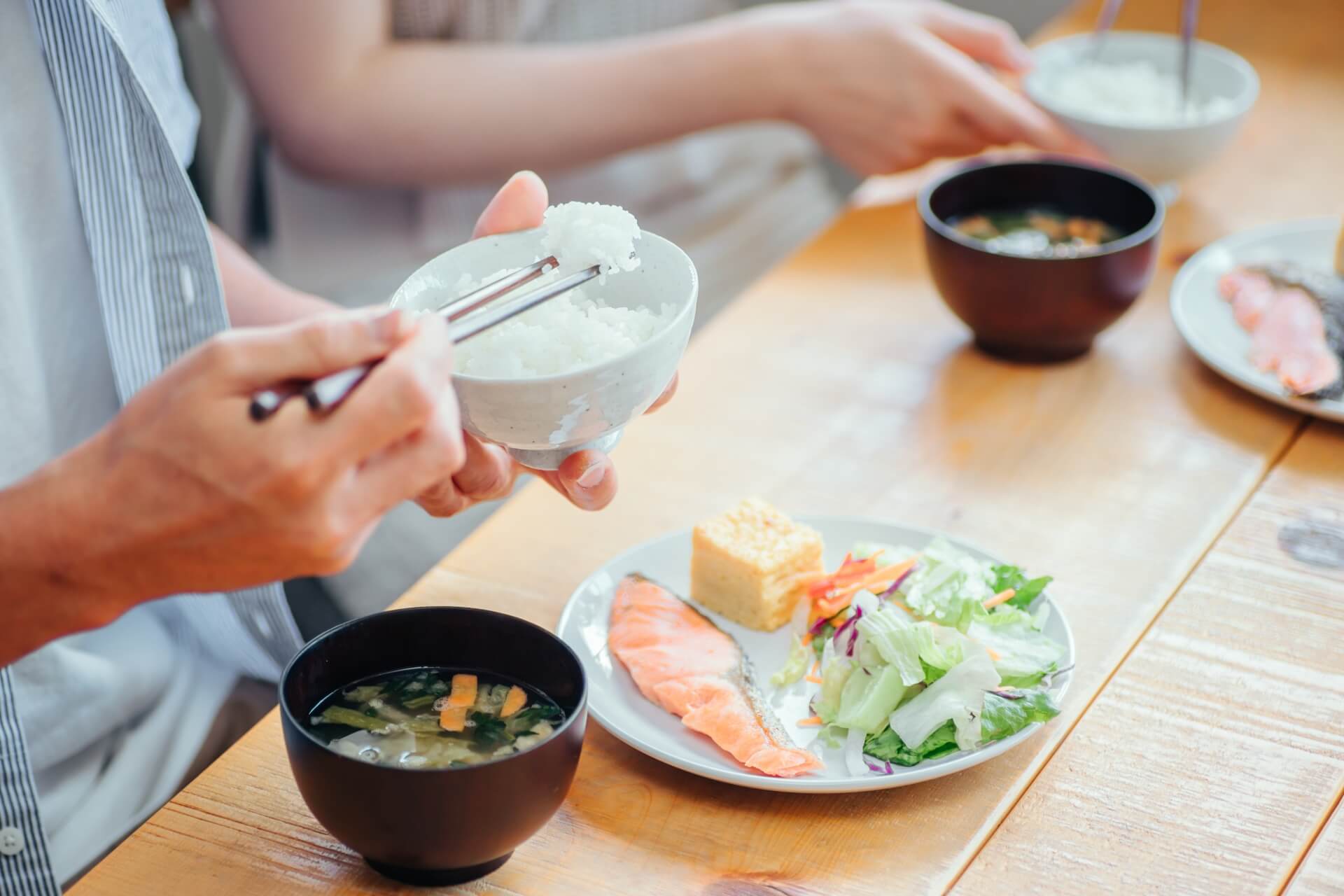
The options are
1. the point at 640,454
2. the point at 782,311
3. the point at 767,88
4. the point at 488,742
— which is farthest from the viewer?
the point at 767,88

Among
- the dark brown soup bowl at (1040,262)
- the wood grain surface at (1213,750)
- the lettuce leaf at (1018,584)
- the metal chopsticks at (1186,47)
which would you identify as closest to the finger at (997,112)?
the dark brown soup bowl at (1040,262)

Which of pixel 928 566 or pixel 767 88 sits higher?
pixel 767 88

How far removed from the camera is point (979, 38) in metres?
1.83

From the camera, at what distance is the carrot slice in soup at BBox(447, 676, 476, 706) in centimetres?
91

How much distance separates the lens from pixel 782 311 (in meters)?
1.67

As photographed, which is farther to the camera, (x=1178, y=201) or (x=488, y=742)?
(x=1178, y=201)

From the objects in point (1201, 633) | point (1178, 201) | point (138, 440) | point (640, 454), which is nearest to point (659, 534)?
point (640, 454)

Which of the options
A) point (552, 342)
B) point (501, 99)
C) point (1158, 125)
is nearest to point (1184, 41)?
point (1158, 125)

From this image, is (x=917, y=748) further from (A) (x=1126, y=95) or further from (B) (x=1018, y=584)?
(A) (x=1126, y=95)

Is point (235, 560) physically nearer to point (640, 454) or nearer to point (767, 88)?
point (640, 454)

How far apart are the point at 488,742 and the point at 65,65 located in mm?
829

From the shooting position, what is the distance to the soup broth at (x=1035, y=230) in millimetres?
1582

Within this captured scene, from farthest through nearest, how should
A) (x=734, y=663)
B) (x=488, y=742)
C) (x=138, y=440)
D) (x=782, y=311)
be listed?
(x=782, y=311) → (x=734, y=663) → (x=488, y=742) → (x=138, y=440)

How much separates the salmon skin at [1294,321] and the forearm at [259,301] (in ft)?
3.65
